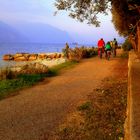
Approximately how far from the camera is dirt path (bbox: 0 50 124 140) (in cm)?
854

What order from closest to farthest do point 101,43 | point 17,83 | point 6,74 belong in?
point 17,83, point 6,74, point 101,43

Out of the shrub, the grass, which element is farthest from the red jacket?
the shrub

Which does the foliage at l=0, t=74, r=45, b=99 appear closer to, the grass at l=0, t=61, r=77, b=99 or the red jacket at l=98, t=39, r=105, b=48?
the grass at l=0, t=61, r=77, b=99

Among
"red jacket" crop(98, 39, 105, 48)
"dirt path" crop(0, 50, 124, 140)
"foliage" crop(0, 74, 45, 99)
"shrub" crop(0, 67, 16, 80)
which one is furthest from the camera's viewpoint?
"red jacket" crop(98, 39, 105, 48)

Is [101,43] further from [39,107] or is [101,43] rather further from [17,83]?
[39,107]

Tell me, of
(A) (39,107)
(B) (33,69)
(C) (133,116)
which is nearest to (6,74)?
(B) (33,69)

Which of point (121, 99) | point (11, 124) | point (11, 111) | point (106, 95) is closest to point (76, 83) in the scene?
point (106, 95)

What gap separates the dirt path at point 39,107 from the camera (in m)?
8.54

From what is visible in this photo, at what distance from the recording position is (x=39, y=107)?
11047 millimetres

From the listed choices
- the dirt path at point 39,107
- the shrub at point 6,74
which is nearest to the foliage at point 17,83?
the shrub at point 6,74

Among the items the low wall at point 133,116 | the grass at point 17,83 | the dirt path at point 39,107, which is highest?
the low wall at point 133,116

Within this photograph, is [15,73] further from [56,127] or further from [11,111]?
[56,127]

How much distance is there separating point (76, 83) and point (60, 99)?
4.13 metres

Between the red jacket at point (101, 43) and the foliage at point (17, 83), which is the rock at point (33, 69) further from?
the red jacket at point (101, 43)
